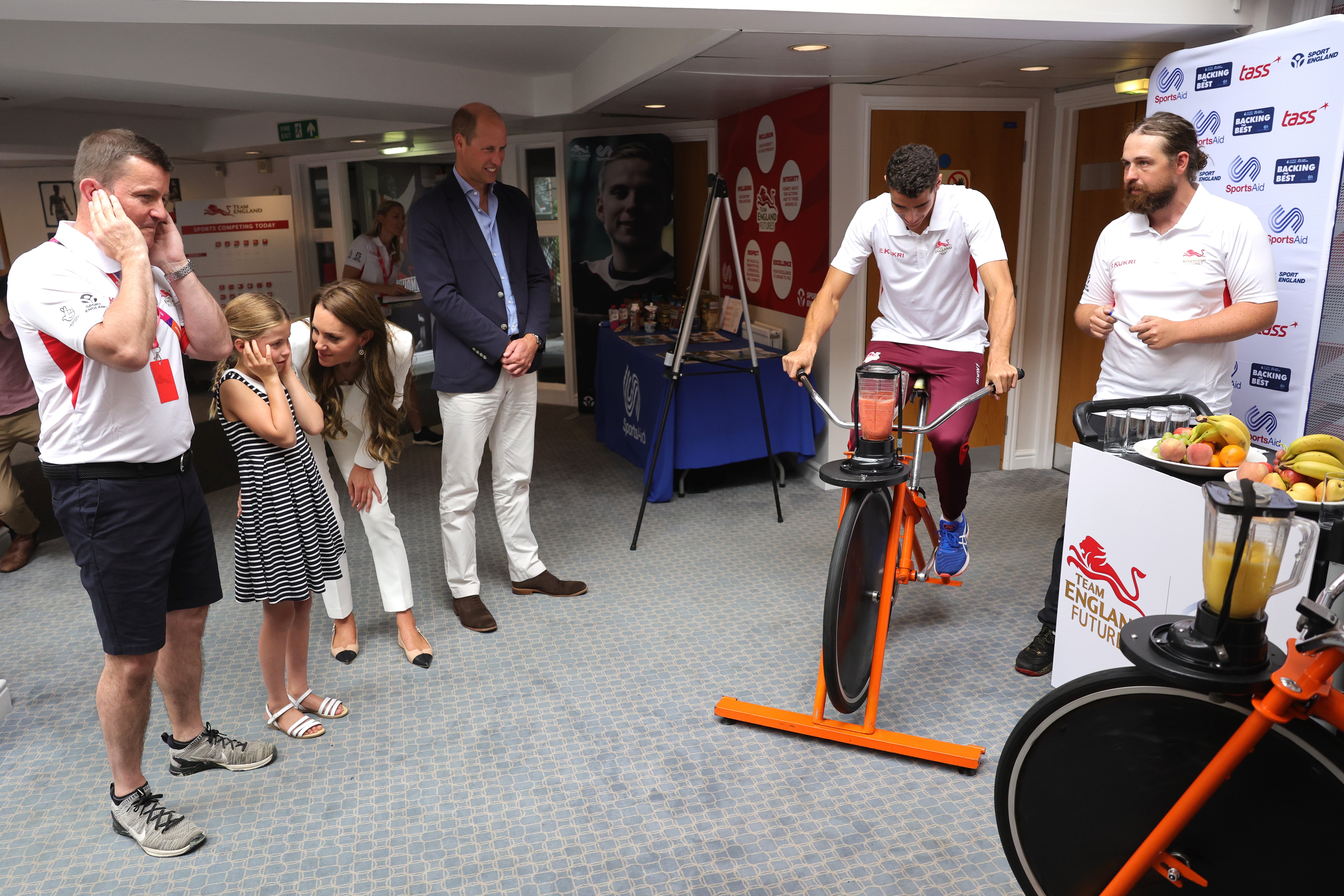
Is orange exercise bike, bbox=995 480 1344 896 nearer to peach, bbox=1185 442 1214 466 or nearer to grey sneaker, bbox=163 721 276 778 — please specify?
peach, bbox=1185 442 1214 466

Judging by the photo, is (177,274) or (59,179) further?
(59,179)

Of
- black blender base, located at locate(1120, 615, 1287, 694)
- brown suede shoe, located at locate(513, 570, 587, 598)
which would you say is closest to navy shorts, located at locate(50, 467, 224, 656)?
brown suede shoe, located at locate(513, 570, 587, 598)

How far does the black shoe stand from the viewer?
9.39 ft

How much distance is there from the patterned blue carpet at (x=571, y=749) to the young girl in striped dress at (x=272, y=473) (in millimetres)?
500

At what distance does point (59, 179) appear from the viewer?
864 centimetres

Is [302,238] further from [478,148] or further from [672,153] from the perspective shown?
[478,148]

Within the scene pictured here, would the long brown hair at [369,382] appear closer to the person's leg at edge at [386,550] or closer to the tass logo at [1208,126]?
the person's leg at edge at [386,550]

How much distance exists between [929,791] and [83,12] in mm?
3057

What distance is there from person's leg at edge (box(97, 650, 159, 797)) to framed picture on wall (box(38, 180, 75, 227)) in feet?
26.8

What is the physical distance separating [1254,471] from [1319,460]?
0.18m

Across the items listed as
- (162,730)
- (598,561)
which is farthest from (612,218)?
(162,730)

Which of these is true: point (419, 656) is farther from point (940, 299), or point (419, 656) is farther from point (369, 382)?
point (940, 299)

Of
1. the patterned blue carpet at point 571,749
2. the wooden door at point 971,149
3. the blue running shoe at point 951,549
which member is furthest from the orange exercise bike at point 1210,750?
the wooden door at point 971,149

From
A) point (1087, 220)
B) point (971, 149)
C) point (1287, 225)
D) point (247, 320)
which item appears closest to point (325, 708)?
point (247, 320)
